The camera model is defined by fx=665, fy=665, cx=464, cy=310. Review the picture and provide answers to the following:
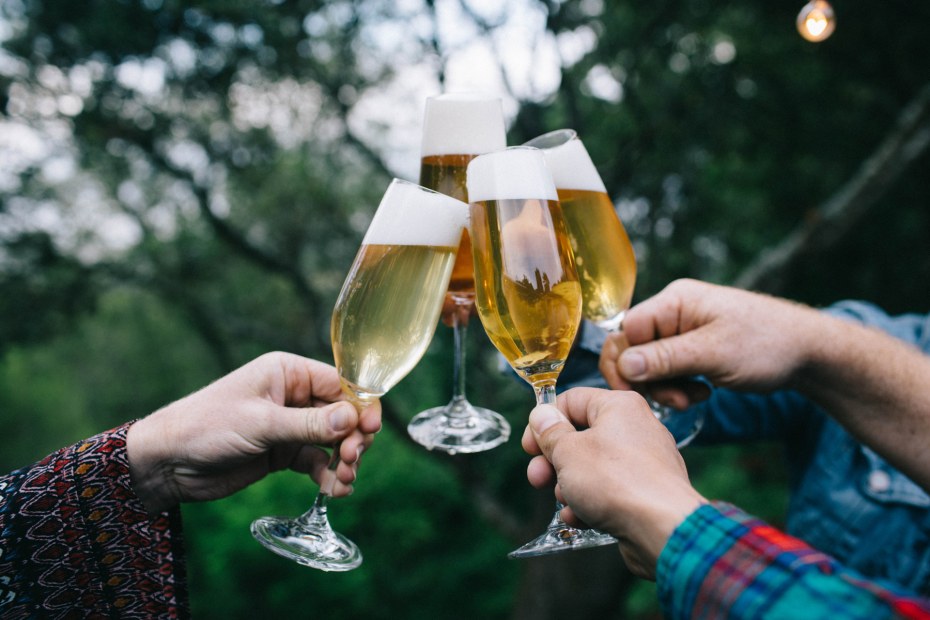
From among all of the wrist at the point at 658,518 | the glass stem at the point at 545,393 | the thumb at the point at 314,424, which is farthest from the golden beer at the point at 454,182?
the wrist at the point at 658,518

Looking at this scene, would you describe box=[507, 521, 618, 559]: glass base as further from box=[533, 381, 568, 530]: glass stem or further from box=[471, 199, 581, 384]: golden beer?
box=[471, 199, 581, 384]: golden beer

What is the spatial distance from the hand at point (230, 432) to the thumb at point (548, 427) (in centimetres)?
44

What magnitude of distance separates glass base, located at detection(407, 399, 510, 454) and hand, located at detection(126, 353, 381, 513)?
0.28m

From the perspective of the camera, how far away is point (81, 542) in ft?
5.49

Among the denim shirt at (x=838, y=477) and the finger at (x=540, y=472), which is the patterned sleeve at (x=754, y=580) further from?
the denim shirt at (x=838, y=477)

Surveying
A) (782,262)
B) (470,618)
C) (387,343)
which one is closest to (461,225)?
(387,343)

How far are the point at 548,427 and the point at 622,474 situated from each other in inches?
9.7

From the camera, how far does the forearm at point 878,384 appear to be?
1962 millimetres

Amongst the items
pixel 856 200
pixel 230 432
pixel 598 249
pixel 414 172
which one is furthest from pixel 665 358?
pixel 414 172

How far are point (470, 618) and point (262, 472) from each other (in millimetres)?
10328

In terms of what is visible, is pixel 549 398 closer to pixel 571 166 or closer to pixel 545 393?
pixel 545 393

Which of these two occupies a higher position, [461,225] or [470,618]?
[461,225]

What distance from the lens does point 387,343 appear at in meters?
1.67

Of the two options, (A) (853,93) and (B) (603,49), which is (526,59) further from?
(A) (853,93)
